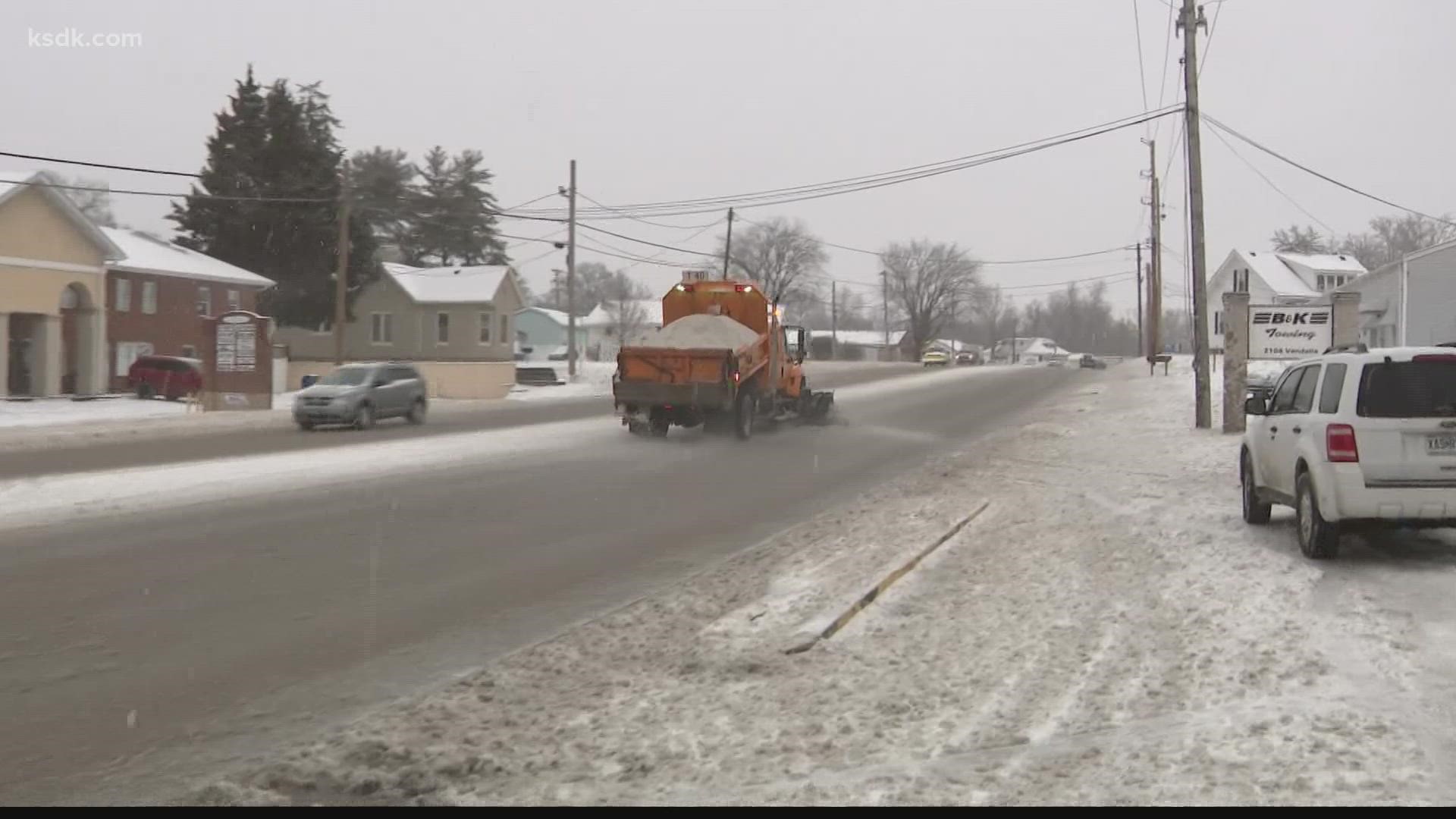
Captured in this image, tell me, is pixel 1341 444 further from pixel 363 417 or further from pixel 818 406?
pixel 363 417

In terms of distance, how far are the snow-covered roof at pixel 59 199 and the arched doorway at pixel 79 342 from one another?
162cm

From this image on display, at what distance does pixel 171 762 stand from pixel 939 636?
4.56 m

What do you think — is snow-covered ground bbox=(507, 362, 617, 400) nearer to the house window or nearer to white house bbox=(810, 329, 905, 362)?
the house window

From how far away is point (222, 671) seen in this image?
7211 mm

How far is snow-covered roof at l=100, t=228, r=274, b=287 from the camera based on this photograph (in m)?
44.4

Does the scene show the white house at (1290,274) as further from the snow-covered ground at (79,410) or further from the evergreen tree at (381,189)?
the snow-covered ground at (79,410)

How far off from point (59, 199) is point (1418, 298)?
153 feet

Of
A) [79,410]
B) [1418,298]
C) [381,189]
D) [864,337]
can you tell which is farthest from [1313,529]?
[864,337]

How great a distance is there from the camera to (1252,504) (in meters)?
11.6

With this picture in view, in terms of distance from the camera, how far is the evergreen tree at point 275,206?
5559 centimetres

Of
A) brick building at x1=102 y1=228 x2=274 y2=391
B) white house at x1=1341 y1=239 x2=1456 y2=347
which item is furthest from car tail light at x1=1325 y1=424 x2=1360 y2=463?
brick building at x1=102 y1=228 x2=274 y2=391

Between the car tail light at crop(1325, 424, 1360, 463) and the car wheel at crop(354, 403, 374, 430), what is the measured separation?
888 inches

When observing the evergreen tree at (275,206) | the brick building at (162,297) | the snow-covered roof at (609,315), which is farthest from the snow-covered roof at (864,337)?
the brick building at (162,297)
